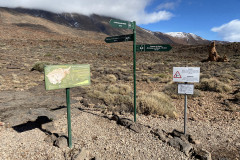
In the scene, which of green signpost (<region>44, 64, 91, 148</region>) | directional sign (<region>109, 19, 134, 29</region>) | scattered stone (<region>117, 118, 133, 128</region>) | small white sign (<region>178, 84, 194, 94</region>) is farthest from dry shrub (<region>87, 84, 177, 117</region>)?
directional sign (<region>109, 19, 134, 29</region>)

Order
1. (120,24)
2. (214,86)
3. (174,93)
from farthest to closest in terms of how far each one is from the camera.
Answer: (214,86) < (174,93) < (120,24)

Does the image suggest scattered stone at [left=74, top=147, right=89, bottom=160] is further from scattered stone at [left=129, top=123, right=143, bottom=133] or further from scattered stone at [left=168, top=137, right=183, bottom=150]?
scattered stone at [left=168, top=137, right=183, bottom=150]

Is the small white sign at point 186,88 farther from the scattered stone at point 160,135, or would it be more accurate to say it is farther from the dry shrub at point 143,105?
the dry shrub at point 143,105

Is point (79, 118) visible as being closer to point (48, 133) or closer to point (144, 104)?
point (48, 133)

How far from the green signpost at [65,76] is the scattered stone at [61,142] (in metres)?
0.12

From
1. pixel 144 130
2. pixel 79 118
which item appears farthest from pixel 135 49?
pixel 79 118

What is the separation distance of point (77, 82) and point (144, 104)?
288 cm

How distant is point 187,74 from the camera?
369cm

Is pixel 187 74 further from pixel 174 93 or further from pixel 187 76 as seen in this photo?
pixel 174 93

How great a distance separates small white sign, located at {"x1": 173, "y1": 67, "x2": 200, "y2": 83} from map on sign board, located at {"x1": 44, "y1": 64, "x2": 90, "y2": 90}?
2.00m

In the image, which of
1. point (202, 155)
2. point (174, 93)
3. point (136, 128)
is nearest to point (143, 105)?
point (136, 128)

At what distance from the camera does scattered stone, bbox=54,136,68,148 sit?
3.27m

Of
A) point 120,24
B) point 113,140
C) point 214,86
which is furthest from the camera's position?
point 214,86

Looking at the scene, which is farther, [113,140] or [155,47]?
[155,47]
